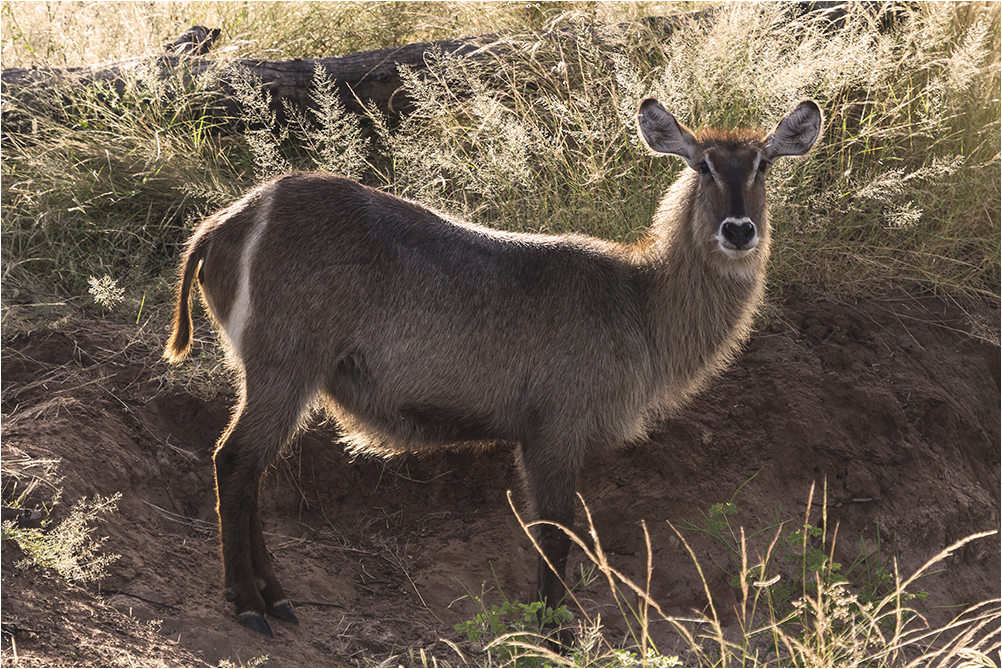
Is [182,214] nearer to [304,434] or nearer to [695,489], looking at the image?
[304,434]

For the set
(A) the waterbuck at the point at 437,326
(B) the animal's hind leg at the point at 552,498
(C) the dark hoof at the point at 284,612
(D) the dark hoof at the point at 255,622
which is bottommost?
(C) the dark hoof at the point at 284,612

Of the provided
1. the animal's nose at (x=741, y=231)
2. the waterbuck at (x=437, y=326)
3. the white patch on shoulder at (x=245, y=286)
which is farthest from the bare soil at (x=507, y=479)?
the animal's nose at (x=741, y=231)

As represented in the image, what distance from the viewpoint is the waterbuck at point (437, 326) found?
10.2ft

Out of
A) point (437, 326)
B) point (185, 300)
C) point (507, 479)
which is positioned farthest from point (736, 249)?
point (185, 300)

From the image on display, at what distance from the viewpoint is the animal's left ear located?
3395 mm

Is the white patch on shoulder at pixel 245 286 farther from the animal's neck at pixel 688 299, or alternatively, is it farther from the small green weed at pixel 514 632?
the animal's neck at pixel 688 299

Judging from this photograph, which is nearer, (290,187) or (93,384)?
(290,187)

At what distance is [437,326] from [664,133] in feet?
3.87

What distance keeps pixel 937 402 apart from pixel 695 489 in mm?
1331

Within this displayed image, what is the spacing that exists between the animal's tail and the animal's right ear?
68.8 inches

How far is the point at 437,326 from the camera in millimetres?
3176

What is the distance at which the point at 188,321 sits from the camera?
333cm

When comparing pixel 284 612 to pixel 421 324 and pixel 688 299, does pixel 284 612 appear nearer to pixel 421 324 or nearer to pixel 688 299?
pixel 421 324

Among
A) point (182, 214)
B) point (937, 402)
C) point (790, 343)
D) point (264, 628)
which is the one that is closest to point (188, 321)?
point (264, 628)
